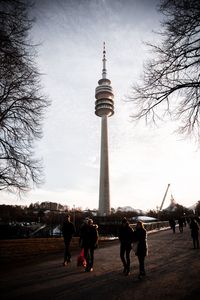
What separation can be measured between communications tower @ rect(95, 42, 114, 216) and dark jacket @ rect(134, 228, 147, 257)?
283ft

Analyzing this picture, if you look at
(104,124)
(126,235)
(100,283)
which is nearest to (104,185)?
(104,124)

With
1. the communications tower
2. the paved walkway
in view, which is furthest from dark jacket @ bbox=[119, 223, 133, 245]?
the communications tower

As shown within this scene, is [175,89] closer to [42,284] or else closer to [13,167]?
[42,284]

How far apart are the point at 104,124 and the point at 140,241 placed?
9669cm

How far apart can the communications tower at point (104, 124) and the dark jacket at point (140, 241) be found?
86301 millimetres

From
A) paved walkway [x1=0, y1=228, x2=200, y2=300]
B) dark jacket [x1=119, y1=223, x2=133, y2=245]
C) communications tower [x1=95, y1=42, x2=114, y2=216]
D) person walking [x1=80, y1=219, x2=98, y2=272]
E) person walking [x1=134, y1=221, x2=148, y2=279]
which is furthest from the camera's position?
communications tower [x1=95, y1=42, x2=114, y2=216]

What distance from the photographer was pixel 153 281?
7.95 meters

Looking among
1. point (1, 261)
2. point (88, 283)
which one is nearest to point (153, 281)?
point (88, 283)

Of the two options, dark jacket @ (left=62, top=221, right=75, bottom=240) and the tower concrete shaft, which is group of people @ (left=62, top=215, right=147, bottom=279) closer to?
dark jacket @ (left=62, top=221, right=75, bottom=240)

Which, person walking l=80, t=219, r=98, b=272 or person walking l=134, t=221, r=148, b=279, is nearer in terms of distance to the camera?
person walking l=134, t=221, r=148, b=279

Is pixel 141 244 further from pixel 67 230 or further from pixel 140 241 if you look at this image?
pixel 67 230

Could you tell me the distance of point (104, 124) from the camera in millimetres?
105000

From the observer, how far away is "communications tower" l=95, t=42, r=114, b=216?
96.2 meters

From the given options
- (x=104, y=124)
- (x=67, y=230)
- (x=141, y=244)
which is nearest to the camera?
(x=141, y=244)
